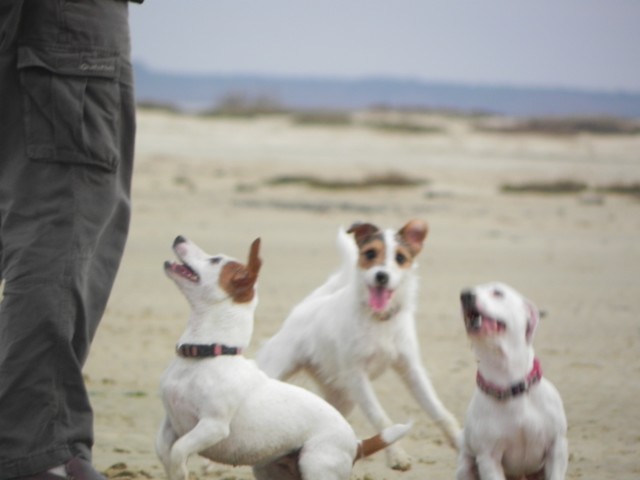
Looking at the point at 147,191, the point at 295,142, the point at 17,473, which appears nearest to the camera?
the point at 17,473

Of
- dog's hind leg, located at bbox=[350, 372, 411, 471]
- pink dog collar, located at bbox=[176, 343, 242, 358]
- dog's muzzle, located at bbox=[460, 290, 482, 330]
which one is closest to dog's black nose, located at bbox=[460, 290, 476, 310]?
dog's muzzle, located at bbox=[460, 290, 482, 330]

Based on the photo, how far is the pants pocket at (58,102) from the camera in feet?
16.1

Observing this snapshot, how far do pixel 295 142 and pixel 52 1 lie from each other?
104 ft

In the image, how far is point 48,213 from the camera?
494 centimetres

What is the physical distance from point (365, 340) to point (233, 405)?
179 cm

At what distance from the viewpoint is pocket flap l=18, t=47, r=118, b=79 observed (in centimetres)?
491

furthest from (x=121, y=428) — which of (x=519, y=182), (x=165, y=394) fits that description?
(x=519, y=182)

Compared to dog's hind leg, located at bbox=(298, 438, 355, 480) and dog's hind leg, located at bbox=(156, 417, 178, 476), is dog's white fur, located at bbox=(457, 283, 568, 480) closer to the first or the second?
dog's hind leg, located at bbox=(298, 438, 355, 480)

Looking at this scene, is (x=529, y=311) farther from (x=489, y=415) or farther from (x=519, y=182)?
(x=519, y=182)

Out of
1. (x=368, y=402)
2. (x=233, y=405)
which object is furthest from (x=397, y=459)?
(x=233, y=405)

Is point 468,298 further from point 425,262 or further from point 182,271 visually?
point 425,262

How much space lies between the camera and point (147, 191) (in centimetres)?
2152

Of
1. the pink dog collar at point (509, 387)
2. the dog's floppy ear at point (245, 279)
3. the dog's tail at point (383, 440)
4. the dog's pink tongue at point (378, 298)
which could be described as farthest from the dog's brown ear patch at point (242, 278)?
the dog's pink tongue at point (378, 298)

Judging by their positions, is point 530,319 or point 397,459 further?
point 397,459
